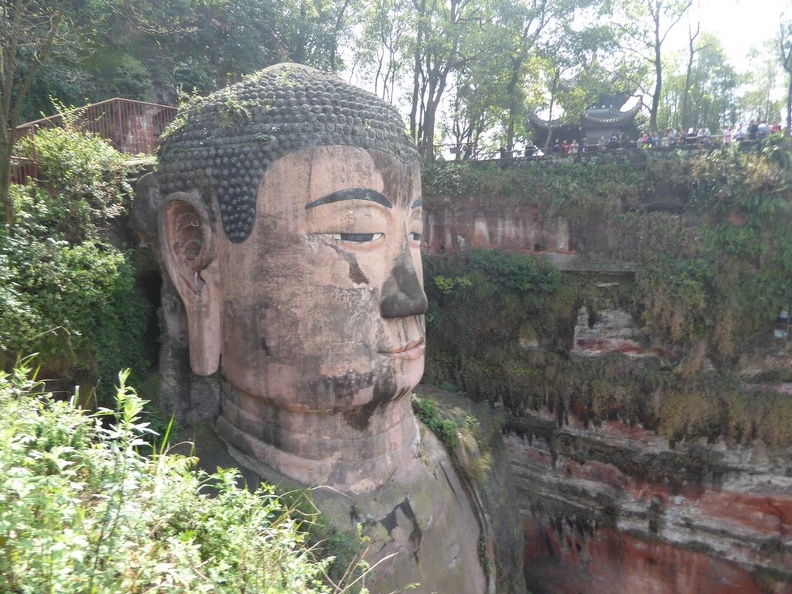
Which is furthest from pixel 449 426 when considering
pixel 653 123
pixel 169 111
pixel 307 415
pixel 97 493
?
pixel 653 123

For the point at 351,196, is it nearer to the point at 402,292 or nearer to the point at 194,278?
the point at 402,292

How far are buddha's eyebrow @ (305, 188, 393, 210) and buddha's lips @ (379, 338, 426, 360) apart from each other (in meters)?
1.37

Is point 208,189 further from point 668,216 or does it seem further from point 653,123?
point 653,123

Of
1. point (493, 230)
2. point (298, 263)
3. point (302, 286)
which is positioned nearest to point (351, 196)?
point (298, 263)

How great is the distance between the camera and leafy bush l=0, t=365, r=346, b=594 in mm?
2018

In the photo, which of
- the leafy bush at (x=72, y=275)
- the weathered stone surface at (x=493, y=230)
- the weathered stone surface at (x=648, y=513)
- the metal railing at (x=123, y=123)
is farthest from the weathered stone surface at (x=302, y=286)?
the weathered stone surface at (x=493, y=230)

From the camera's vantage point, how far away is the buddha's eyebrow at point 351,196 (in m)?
4.78

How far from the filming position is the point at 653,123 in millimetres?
17422

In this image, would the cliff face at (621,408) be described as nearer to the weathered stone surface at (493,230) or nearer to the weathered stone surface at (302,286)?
the weathered stone surface at (493,230)

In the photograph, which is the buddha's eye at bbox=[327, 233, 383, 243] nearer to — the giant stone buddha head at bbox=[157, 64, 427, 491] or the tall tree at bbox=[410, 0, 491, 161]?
the giant stone buddha head at bbox=[157, 64, 427, 491]

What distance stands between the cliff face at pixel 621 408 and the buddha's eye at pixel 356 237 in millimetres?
7512

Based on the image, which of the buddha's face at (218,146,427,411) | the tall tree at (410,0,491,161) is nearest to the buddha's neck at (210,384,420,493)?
the buddha's face at (218,146,427,411)

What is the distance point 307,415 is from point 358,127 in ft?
8.91

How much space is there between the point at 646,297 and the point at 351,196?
8.31 metres
